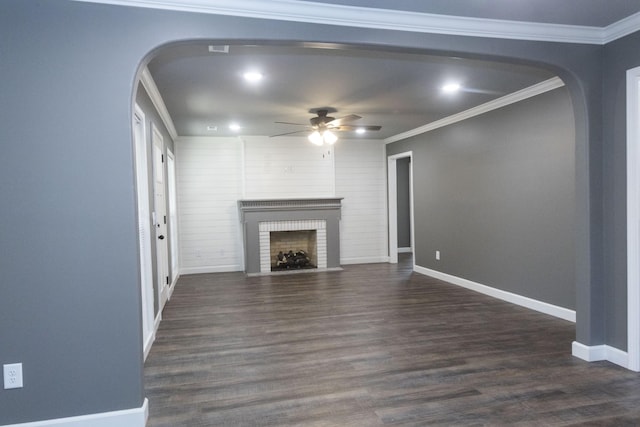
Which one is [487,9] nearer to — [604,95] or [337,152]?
[604,95]

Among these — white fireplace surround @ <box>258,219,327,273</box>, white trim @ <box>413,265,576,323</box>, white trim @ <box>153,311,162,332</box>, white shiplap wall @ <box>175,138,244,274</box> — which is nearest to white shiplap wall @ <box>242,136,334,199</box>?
white shiplap wall @ <box>175,138,244,274</box>

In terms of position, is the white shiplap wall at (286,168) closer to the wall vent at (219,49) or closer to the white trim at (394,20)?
the wall vent at (219,49)

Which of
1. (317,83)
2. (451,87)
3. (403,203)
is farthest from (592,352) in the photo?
(403,203)

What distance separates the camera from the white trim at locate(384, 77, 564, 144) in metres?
4.18

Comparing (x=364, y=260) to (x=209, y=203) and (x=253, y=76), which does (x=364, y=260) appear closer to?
(x=209, y=203)

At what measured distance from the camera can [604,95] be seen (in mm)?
3072

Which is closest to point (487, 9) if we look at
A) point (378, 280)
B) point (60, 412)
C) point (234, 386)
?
point (234, 386)

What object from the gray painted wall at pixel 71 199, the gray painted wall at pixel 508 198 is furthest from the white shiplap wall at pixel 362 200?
the gray painted wall at pixel 71 199

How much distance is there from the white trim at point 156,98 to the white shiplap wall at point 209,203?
95cm

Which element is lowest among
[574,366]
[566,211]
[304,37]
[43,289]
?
[574,366]

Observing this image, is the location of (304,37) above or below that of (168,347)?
above

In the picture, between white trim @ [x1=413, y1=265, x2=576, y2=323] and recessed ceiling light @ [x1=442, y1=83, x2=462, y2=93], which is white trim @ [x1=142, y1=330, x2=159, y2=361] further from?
white trim @ [x1=413, y1=265, x2=576, y2=323]

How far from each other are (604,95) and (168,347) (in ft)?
13.6

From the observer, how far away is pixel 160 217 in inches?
192
